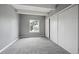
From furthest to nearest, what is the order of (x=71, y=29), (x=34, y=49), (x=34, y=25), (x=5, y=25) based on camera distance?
(x=34, y=25) → (x=5, y=25) → (x=34, y=49) → (x=71, y=29)

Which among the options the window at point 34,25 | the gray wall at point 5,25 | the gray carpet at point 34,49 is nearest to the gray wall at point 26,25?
the window at point 34,25

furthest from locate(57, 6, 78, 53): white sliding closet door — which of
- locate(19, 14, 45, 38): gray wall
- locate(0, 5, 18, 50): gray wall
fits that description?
locate(19, 14, 45, 38): gray wall

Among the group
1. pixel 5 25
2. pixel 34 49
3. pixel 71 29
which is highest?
pixel 5 25

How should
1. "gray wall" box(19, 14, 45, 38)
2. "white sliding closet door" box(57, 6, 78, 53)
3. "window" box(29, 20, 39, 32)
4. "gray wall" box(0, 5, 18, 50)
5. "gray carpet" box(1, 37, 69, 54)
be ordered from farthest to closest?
"window" box(29, 20, 39, 32) → "gray wall" box(19, 14, 45, 38) → "gray wall" box(0, 5, 18, 50) → "gray carpet" box(1, 37, 69, 54) → "white sliding closet door" box(57, 6, 78, 53)

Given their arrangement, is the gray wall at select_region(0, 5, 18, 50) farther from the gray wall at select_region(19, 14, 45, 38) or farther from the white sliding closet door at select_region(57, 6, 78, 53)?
the gray wall at select_region(19, 14, 45, 38)

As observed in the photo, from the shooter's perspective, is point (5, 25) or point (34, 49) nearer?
point (34, 49)

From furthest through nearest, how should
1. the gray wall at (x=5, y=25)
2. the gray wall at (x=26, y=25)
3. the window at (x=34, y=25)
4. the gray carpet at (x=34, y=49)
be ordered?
the window at (x=34, y=25)
the gray wall at (x=26, y=25)
the gray wall at (x=5, y=25)
the gray carpet at (x=34, y=49)

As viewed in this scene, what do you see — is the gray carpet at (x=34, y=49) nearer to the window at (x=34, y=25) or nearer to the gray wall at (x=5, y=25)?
the gray wall at (x=5, y=25)

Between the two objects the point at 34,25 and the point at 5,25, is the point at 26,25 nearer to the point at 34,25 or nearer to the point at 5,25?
the point at 34,25

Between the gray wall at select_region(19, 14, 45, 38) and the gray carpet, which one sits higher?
the gray wall at select_region(19, 14, 45, 38)

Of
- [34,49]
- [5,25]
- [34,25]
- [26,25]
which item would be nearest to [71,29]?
[34,49]
